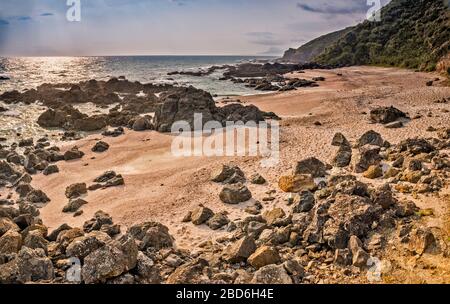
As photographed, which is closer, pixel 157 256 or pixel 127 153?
pixel 157 256

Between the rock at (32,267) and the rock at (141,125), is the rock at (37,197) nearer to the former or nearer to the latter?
the rock at (32,267)

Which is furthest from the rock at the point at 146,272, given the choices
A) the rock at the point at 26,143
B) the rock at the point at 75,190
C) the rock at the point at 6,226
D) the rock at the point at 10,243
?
the rock at the point at 26,143

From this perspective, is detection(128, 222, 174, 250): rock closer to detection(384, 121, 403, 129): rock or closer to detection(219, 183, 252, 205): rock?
detection(219, 183, 252, 205): rock

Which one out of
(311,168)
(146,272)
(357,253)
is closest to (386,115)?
(311,168)

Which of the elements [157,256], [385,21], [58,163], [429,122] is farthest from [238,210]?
[385,21]

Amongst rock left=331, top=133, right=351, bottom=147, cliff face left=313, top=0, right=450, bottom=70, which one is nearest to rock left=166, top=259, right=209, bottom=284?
rock left=331, top=133, right=351, bottom=147

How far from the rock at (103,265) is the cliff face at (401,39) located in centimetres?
6337

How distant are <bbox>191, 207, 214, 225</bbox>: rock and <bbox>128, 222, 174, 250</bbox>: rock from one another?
6.20 feet

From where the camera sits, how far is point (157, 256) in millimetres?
11742

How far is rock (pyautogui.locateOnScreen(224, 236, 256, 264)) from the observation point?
11.1 m

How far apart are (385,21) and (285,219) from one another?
339 ft

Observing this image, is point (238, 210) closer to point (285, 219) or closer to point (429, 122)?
point (285, 219)

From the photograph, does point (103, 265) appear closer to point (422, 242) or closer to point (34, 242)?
point (34, 242)

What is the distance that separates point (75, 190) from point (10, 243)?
7.74 m
